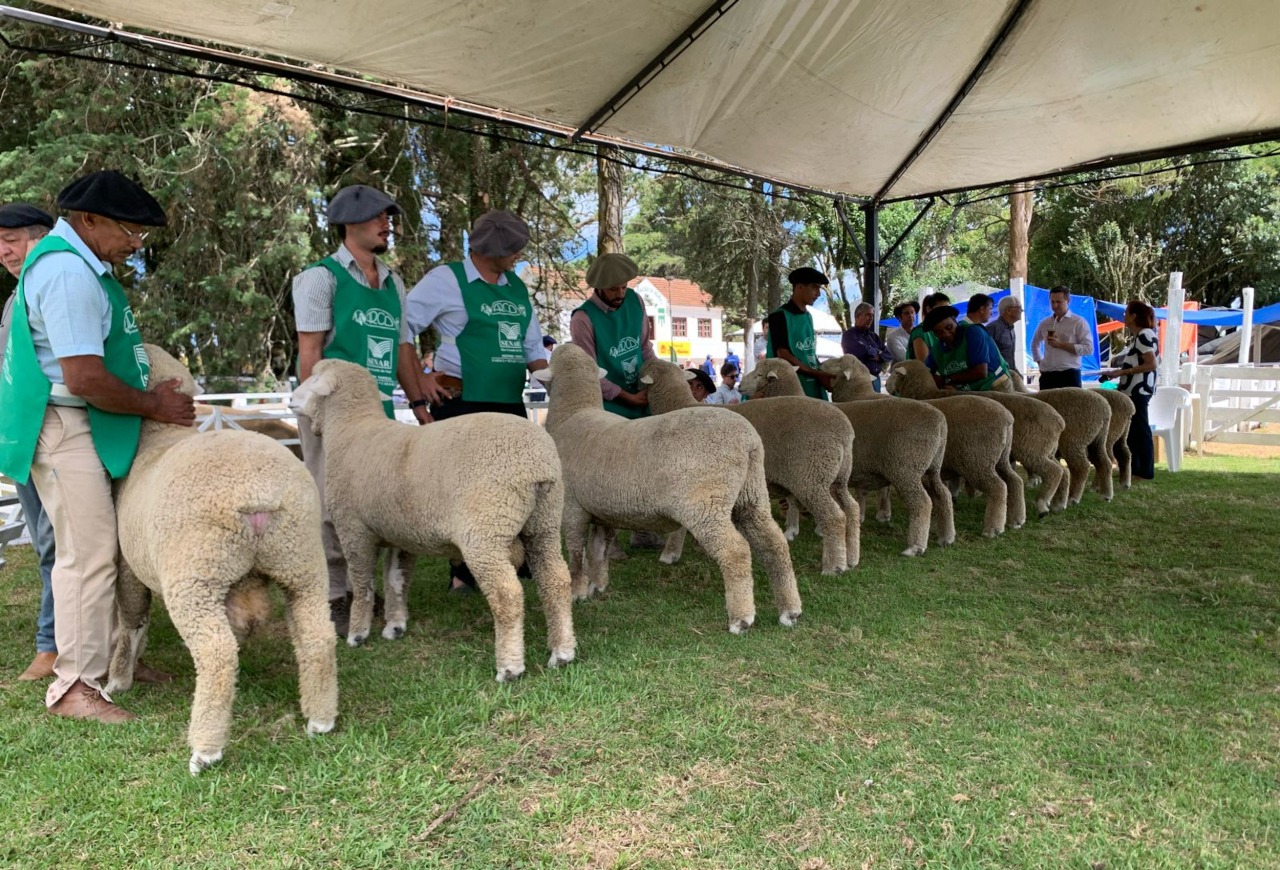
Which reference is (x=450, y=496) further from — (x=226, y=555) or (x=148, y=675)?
(x=148, y=675)

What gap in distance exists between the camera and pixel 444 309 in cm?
454

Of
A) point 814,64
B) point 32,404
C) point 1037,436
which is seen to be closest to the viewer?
point 32,404

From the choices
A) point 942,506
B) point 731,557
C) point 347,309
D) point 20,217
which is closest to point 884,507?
point 942,506

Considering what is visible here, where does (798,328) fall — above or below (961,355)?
above

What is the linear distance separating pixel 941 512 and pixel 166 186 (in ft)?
46.5

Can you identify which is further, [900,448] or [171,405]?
[900,448]

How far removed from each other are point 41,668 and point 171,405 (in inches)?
62.1

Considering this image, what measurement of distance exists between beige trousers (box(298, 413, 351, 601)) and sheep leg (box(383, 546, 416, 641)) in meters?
0.25

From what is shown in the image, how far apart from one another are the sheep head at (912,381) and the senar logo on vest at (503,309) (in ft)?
14.0

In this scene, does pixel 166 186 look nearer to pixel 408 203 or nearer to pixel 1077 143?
pixel 408 203

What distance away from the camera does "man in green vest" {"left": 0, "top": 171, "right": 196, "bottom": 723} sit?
9.78 feet

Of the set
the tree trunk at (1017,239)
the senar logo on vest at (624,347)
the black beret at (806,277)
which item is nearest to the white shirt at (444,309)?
the senar logo on vest at (624,347)

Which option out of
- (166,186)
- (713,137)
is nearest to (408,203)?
(166,186)

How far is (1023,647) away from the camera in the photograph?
3.92 metres
